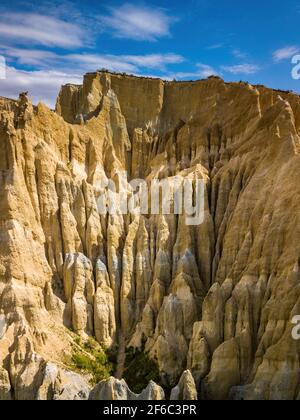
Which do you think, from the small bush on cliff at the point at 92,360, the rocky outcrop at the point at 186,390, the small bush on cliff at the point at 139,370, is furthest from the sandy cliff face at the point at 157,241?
the small bush on cliff at the point at 92,360

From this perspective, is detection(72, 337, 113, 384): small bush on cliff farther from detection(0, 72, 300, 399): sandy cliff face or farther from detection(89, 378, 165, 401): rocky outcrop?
detection(89, 378, 165, 401): rocky outcrop

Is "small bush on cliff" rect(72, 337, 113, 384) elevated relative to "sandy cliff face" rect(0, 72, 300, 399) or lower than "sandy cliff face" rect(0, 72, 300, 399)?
lower

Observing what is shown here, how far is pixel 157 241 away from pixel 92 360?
9633 mm

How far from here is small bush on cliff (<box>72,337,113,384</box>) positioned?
38562 millimetres

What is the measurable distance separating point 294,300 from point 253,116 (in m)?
17.0

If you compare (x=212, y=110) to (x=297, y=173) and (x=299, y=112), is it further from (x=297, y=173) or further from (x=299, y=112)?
(x=297, y=173)

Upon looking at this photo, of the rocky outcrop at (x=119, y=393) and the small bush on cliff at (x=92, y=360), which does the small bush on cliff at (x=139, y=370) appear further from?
the rocky outcrop at (x=119, y=393)

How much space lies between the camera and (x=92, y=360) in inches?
1551

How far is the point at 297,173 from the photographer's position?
37.9m

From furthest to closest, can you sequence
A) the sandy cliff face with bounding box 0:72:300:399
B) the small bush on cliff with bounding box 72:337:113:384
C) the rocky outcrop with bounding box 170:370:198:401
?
the small bush on cliff with bounding box 72:337:113:384, the sandy cliff face with bounding box 0:72:300:399, the rocky outcrop with bounding box 170:370:198:401

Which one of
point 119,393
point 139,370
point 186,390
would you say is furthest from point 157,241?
point 119,393

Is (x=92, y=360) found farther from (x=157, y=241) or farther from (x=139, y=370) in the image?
(x=157, y=241)

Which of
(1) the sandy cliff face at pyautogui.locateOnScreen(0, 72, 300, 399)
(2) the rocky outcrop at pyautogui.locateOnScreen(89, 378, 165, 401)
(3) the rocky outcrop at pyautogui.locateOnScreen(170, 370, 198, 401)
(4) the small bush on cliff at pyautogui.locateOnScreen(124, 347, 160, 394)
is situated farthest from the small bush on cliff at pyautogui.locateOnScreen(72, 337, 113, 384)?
(3) the rocky outcrop at pyautogui.locateOnScreen(170, 370, 198, 401)

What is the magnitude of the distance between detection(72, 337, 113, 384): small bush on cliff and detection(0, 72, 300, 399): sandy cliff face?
80 cm
